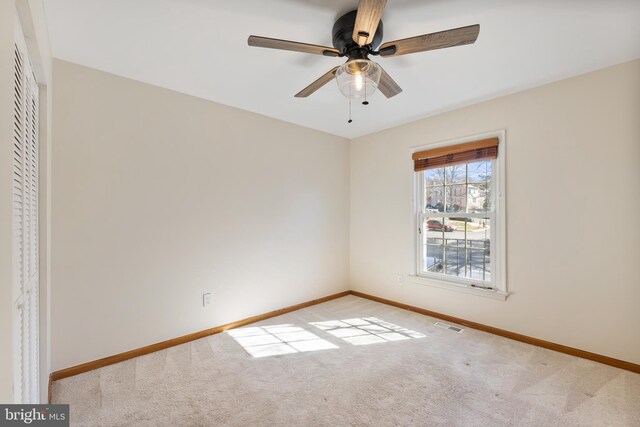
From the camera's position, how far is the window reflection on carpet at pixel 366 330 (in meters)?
2.81

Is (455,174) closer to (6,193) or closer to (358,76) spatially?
(358,76)

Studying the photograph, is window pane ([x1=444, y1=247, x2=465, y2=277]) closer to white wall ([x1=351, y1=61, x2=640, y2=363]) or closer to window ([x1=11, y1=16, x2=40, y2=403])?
white wall ([x1=351, y1=61, x2=640, y2=363])

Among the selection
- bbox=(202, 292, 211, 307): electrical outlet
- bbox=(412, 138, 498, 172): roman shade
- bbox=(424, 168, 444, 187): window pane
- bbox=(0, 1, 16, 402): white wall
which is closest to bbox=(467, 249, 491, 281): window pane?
bbox=(424, 168, 444, 187): window pane

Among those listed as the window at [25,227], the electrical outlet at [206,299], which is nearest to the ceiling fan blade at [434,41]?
the window at [25,227]

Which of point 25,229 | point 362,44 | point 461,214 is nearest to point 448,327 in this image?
point 461,214

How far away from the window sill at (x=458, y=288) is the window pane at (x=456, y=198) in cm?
84

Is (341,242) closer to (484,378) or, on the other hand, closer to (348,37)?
(484,378)

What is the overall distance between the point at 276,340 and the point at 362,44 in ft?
8.41

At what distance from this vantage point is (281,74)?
238 centimetres

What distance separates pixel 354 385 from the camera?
2.07m

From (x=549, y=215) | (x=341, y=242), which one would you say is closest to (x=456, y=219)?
(x=549, y=215)

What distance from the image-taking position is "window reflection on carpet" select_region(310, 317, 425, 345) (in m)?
2.81

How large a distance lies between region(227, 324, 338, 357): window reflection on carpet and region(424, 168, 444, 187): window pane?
2.18 meters

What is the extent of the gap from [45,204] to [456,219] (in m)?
3.58
